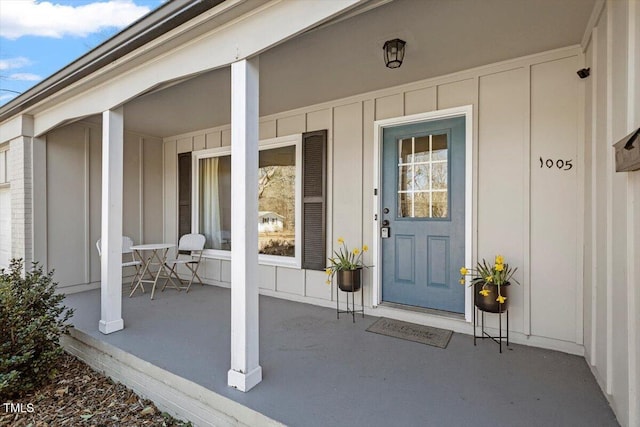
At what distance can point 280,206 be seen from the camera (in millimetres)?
4359

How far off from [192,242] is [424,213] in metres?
3.36

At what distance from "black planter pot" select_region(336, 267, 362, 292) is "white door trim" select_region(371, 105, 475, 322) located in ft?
0.76

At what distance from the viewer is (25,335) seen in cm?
260

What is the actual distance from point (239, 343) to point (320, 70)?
2.28 m

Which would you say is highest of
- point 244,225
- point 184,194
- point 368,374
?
point 184,194

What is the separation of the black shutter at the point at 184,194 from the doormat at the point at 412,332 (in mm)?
3421

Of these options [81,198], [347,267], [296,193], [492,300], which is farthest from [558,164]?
[81,198]

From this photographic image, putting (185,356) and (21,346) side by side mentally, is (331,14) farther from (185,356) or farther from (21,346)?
(21,346)

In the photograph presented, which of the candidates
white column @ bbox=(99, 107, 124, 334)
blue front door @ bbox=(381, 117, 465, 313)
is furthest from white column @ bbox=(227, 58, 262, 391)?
blue front door @ bbox=(381, 117, 465, 313)

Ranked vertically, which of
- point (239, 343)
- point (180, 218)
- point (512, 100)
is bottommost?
point (239, 343)

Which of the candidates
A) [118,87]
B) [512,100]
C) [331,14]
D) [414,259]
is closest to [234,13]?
[331,14]

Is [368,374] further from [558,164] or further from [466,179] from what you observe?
[558,164]

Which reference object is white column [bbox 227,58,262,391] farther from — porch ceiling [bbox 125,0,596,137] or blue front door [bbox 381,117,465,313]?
blue front door [bbox 381,117,465,313]

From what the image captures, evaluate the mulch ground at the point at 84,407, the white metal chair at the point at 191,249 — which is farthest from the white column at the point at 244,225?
the white metal chair at the point at 191,249
